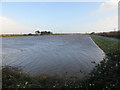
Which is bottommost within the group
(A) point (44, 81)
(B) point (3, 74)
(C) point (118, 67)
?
(A) point (44, 81)

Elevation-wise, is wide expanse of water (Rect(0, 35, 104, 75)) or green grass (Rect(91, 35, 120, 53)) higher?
green grass (Rect(91, 35, 120, 53))

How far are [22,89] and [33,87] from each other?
0.34m

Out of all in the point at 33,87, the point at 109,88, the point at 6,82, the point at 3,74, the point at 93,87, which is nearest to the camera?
the point at 109,88

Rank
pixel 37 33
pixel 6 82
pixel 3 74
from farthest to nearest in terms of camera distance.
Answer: pixel 37 33, pixel 3 74, pixel 6 82

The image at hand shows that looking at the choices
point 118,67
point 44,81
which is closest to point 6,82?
point 44,81

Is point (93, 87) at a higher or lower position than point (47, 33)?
lower

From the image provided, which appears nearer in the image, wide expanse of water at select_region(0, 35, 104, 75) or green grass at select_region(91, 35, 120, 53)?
wide expanse of water at select_region(0, 35, 104, 75)

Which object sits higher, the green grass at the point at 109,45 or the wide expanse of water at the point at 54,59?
the green grass at the point at 109,45

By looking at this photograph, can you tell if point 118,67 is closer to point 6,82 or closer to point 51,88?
point 51,88

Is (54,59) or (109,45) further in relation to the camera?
(109,45)

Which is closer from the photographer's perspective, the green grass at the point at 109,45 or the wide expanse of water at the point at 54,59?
the wide expanse of water at the point at 54,59

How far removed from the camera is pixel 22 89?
3270 millimetres

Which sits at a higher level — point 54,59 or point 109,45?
point 109,45

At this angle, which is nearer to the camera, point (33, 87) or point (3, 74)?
point (33, 87)
